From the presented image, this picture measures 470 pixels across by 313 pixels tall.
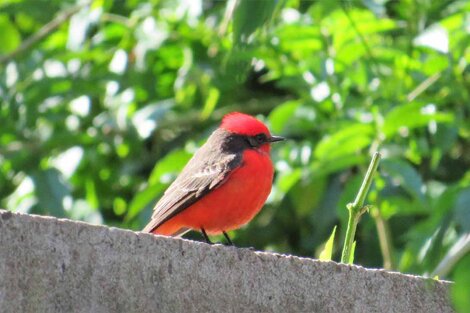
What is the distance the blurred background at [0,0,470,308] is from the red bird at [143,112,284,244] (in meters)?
0.46

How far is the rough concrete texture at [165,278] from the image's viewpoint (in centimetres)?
220

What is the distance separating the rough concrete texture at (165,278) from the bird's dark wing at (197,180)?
1.94m

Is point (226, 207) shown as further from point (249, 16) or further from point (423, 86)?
point (249, 16)

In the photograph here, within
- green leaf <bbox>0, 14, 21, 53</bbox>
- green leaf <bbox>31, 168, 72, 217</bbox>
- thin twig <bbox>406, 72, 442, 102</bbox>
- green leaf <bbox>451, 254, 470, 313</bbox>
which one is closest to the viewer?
green leaf <bbox>451, 254, 470, 313</bbox>

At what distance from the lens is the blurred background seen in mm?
5188

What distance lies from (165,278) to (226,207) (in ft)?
7.14

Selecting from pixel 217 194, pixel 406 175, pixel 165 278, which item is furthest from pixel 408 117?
pixel 165 278

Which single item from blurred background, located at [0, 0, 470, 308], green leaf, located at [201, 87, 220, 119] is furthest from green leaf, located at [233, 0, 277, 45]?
green leaf, located at [201, 87, 220, 119]

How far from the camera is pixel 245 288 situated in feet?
8.09

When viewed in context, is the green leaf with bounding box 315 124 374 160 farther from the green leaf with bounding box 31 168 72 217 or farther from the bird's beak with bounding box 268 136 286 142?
the green leaf with bounding box 31 168 72 217

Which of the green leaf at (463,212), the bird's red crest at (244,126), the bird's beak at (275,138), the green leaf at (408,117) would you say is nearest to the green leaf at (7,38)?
the bird's red crest at (244,126)

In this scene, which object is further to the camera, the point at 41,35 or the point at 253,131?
the point at 41,35

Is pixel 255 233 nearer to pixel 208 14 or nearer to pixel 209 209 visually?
pixel 208 14

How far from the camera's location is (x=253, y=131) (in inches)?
202
